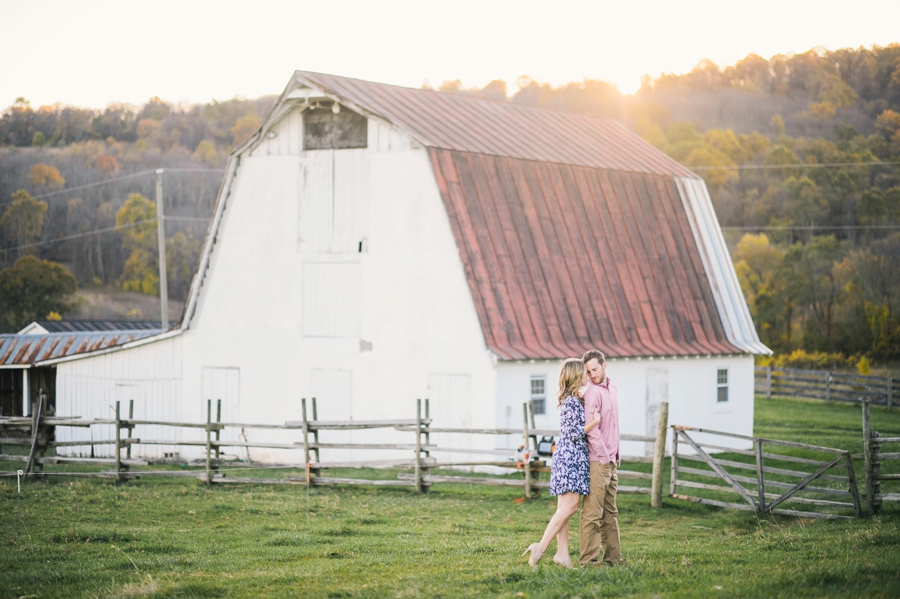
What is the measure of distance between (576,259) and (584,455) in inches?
595

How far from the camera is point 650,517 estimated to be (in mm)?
15570

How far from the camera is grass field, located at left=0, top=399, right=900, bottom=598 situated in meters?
9.06

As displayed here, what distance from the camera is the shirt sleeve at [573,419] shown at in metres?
9.72

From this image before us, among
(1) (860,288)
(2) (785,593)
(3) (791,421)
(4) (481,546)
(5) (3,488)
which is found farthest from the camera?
(1) (860,288)

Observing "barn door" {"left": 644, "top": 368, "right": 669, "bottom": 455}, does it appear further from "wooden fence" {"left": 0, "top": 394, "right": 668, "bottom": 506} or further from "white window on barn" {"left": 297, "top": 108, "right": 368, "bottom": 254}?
"white window on barn" {"left": 297, "top": 108, "right": 368, "bottom": 254}

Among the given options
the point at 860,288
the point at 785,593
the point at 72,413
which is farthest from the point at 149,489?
the point at 860,288

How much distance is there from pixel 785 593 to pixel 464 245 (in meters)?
14.5

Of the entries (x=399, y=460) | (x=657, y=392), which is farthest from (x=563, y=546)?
(x=657, y=392)

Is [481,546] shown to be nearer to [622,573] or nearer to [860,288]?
[622,573]

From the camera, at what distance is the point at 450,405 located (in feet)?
72.8

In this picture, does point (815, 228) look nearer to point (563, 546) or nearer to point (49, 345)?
point (49, 345)

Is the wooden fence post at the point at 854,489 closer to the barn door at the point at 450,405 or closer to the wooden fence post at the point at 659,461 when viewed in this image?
the wooden fence post at the point at 659,461

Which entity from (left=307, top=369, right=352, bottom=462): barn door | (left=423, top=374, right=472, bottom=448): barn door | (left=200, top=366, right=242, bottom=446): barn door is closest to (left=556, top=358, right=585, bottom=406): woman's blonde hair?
(left=423, top=374, right=472, bottom=448): barn door

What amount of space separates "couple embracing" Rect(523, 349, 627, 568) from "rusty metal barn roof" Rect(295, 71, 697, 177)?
13648 mm
